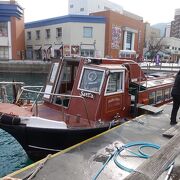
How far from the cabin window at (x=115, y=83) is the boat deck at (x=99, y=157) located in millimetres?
1044

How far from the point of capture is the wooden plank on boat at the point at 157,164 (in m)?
2.32

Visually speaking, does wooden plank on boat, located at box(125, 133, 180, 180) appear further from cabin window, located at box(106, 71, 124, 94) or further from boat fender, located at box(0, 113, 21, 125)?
boat fender, located at box(0, 113, 21, 125)

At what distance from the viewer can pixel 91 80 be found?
6.93m

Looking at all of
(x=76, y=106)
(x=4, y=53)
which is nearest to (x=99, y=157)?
(x=76, y=106)

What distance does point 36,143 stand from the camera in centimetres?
624

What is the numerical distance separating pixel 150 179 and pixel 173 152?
859mm

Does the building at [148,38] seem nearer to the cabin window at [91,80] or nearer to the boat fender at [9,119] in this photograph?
the cabin window at [91,80]

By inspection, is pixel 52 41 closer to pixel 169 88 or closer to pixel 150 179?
pixel 169 88

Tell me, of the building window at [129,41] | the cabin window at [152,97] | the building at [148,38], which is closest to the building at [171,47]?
the building at [148,38]

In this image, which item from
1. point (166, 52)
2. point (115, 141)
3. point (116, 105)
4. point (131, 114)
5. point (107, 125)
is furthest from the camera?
point (166, 52)

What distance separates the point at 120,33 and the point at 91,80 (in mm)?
35585

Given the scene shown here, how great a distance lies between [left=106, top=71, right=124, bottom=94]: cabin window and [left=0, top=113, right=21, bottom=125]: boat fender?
2.55 meters

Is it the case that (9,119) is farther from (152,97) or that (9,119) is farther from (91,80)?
(152,97)

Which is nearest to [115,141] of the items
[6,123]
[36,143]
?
[36,143]
